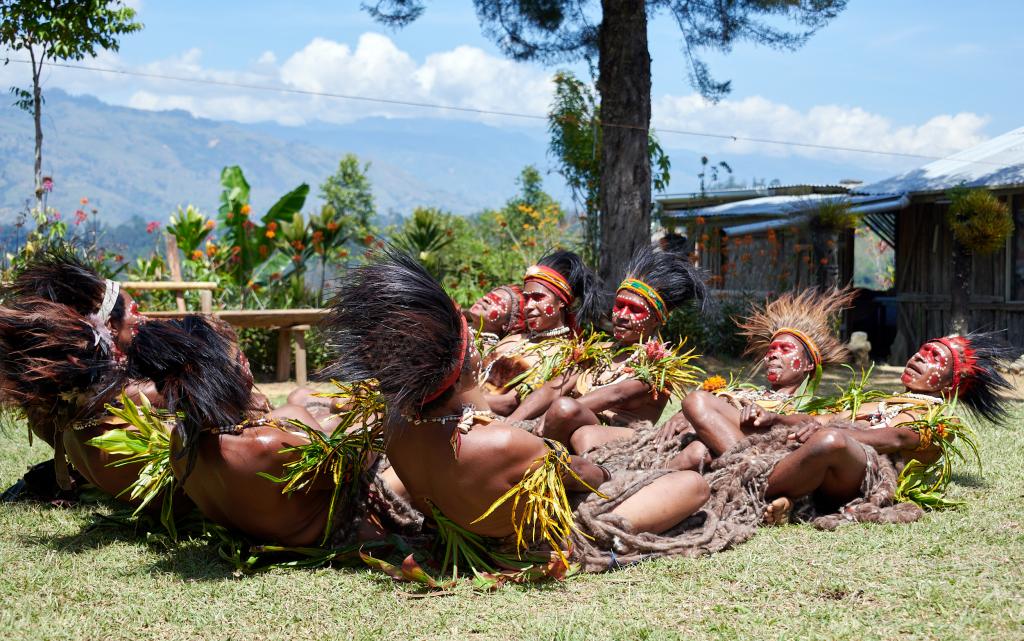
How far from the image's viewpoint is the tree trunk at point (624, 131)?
34.9ft

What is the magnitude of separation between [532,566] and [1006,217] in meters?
10.7

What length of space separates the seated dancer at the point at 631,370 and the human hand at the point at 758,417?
0.58 m

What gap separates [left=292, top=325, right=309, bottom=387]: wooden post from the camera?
10883mm

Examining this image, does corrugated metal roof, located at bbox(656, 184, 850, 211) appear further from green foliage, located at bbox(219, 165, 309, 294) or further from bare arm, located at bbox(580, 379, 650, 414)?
bare arm, located at bbox(580, 379, 650, 414)

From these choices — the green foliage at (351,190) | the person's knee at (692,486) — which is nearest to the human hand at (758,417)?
the person's knee at (692,486)

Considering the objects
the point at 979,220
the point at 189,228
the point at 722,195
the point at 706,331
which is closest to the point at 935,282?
the point at 979,220

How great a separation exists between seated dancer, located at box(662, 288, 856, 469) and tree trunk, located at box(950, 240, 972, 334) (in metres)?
7.93

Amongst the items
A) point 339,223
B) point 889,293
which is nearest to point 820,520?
point 339,223

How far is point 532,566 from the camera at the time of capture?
3.85 meters

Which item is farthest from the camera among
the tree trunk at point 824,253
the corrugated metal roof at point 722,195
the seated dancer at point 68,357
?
the corrugated metal roof at point 722,195

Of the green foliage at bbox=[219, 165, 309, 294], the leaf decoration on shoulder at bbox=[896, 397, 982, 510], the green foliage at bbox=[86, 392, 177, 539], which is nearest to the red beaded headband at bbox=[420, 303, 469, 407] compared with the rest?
the green foliage at bbox=[86, 392, 177, 539]

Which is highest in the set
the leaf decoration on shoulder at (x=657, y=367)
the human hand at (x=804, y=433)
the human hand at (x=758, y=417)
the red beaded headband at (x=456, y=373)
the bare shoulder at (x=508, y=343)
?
the red beaded headband at (x=456, y=373)

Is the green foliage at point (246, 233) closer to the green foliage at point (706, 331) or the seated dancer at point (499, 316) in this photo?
the green foliage at point (706, 331)

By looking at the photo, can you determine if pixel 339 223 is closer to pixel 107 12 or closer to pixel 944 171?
pixel 107 12
